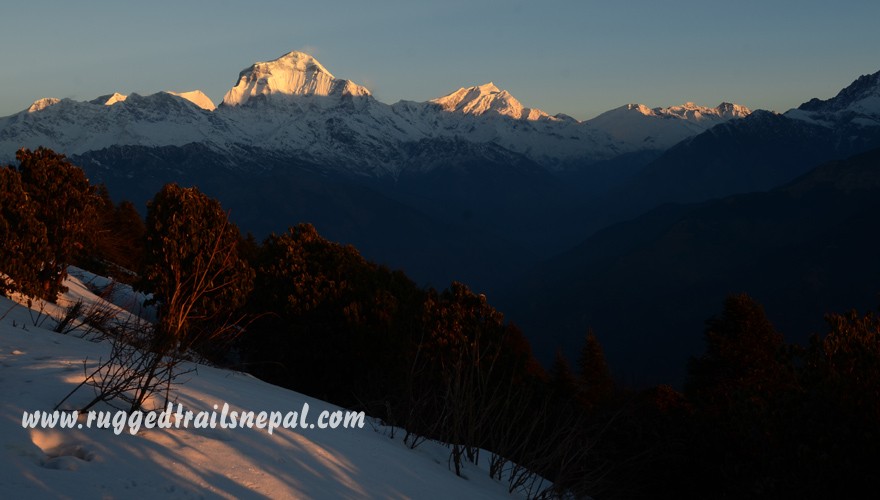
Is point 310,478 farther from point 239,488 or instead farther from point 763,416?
point 763,416

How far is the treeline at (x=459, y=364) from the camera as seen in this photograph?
1196 centimetres

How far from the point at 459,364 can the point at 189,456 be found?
4381 millimetres

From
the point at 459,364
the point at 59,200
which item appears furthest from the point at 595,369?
the point at 459,364

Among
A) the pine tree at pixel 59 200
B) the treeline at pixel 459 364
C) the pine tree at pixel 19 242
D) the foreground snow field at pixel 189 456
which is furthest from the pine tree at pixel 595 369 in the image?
the foreground snow field at pixel 189 456

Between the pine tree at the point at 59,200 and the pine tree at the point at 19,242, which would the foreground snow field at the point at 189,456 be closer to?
the pine tree at the point at 19,242

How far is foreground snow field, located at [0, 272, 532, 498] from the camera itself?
6.11m

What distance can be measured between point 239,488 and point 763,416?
12.6 m

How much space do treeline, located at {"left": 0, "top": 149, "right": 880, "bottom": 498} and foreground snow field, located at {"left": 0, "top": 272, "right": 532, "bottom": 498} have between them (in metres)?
1.07

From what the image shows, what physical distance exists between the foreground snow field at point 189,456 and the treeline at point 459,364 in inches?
42.2

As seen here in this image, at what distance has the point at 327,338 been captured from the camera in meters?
33.8

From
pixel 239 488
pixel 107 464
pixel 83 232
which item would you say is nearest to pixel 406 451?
pixel 239 488

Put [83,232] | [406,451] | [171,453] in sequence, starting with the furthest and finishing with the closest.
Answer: [83,232] → [406,451] → [171,453]

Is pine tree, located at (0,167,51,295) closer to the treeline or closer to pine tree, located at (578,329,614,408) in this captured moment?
the treeline

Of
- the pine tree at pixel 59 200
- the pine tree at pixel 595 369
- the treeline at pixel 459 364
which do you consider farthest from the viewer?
the pine tree at pixel 595 369
